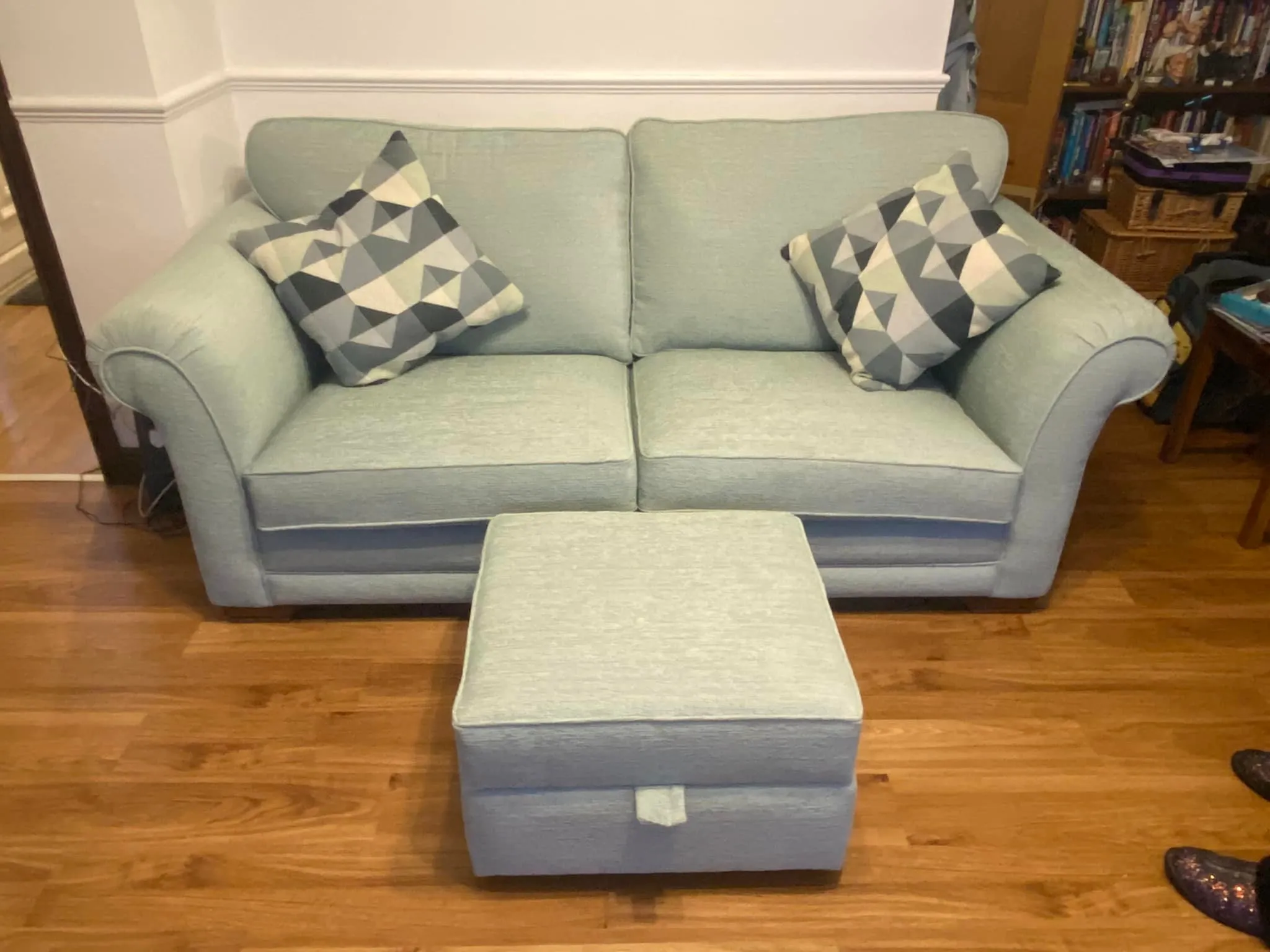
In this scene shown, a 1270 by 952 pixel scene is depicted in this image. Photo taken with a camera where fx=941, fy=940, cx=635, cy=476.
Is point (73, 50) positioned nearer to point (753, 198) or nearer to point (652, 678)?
point (753, 198)

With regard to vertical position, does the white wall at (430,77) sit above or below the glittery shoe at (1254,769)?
above

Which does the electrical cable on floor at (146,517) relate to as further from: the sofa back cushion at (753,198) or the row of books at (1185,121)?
the row of books at (1185,121)

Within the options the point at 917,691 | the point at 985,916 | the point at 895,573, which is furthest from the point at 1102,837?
the point at 895,573

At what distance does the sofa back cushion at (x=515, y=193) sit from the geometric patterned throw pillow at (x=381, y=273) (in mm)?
93

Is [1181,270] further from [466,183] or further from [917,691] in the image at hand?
[466,183]

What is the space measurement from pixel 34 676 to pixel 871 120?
217 cm

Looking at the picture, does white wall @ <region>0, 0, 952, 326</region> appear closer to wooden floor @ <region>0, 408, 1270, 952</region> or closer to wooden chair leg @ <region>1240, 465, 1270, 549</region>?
wooden floor @ <region>0, 408, 1270, 952</region>

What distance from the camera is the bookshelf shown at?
3.05 metres

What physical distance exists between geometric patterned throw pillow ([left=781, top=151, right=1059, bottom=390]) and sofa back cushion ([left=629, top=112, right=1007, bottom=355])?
94 millimetres

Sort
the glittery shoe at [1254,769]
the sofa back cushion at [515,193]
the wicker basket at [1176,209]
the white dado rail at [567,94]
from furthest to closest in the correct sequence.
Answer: the wicker basket at [1176,209], the white dado rail at [567,94], the sofa back cushion at [515,193], the glittery shoe at [1254,769]

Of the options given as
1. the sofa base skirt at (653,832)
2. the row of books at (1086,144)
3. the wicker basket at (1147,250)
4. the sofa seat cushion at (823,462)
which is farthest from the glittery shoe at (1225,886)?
the row of books at (1086,144)

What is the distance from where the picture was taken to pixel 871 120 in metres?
2.20

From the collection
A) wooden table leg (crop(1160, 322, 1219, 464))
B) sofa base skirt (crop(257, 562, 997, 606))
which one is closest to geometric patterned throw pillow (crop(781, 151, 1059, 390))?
sofa base skirt (crop(257, 562, 997, 606))

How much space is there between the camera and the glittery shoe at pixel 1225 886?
4.60 ft
